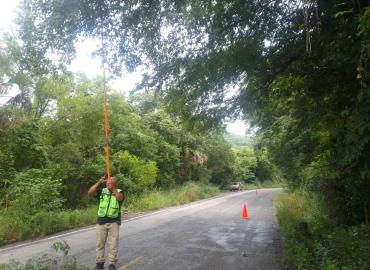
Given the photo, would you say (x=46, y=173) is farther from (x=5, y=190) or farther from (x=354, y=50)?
(x=354, y=50)

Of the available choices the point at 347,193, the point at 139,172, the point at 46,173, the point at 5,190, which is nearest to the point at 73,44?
the point at 347,193

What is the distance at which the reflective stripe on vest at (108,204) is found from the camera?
26.8 feet

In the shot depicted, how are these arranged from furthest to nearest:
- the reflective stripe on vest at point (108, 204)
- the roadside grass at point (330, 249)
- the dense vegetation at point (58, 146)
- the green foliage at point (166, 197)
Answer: the green foliage at point (166, 197) < the dense vegetation at point (58, 146) < the reflective stripe on vest at point (108, 204) < the roadside grass at point (330, 249)

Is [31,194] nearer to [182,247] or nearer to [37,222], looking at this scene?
[37,222]

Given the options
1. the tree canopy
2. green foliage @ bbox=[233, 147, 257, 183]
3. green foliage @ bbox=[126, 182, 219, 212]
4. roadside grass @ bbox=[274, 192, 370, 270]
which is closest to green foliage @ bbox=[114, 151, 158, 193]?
green foliage @ bbox=[126, 182, 219, 212]

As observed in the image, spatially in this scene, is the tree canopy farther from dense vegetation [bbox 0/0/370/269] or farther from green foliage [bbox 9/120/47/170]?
green foliage [bbox 9/120/47/170]

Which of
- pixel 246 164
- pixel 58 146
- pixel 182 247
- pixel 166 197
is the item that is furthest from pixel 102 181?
pixel 246 164

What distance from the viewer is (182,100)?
37.8 feet

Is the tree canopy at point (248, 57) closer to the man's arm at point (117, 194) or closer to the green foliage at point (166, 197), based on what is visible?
the man's arm at point (117, 194)

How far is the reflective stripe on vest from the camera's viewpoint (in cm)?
816

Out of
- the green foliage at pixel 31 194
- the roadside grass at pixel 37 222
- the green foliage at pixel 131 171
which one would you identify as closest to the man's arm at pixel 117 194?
the roadside grass at pixel 37 222

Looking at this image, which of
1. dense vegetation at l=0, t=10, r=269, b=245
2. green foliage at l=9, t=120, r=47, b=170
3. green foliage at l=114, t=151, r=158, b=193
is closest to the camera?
dense vegetation at l=0, t=10, r=269, b=245

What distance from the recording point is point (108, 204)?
8.17 meters

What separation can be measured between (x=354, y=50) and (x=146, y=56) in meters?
5.07
